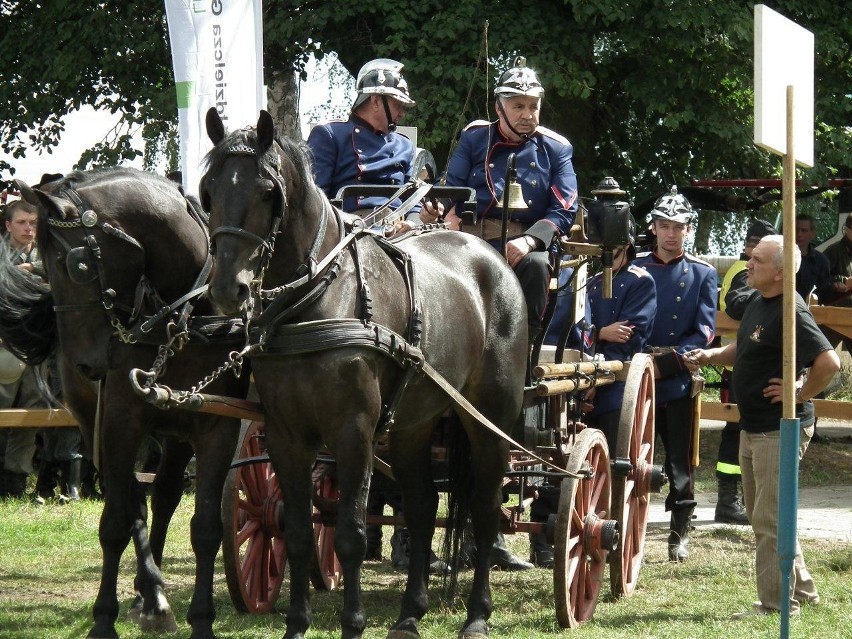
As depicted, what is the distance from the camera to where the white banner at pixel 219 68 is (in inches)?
347

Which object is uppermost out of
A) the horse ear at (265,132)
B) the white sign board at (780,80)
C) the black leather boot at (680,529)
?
the white sign board at (780,80)

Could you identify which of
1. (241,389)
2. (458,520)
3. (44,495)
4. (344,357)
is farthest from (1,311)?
(44,495)

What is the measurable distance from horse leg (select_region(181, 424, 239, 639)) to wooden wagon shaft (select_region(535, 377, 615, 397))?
5.14ft

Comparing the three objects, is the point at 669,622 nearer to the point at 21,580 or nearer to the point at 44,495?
the point at 21,580

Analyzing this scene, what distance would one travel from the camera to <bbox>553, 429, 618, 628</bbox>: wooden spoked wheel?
19.4 ft

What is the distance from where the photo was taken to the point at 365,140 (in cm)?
652

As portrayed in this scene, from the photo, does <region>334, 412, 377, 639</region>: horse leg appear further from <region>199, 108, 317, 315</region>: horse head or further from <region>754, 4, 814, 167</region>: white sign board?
<region>754, 4, 814, 167</region>: white sign board

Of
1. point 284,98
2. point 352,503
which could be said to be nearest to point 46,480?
point 352,503

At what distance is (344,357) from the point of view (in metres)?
4.85

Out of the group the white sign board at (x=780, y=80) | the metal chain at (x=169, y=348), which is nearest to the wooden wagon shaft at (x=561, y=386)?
the white sign board at (x=780, y=80)

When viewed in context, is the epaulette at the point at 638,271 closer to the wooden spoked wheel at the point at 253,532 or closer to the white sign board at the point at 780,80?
the wooden spoked wheel at the point at 253,532

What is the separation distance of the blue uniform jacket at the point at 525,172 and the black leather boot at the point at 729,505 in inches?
145


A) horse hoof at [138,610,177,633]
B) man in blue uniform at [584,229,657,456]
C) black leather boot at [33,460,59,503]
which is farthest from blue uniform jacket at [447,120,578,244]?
black leather boot at [33,460,59,503]

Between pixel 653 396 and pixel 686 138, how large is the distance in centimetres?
854
